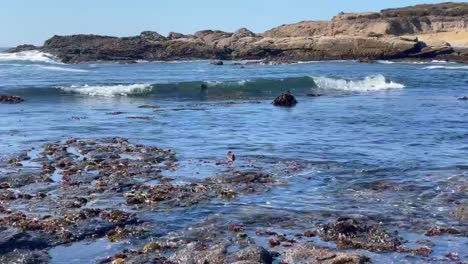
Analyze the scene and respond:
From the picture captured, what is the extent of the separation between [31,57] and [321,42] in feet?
120

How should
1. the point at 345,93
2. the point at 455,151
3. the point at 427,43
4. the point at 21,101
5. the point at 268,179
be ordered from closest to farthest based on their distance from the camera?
the point at 268,179, the point at 455,151, the point at 21,101, the point at 345,93, the point at 427,43

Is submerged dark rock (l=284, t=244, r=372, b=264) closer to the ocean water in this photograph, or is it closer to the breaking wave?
the ocean water

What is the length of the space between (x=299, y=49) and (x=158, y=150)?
60.3 metres

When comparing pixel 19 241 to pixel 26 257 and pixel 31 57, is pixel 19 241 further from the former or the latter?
pixel 31 57

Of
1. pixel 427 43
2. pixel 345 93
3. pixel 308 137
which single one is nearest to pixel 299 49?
pixel 427 43

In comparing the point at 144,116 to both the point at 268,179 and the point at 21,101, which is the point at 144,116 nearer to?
the point at 21,101

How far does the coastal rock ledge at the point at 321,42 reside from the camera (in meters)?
71.4

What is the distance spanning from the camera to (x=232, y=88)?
37.9 metres

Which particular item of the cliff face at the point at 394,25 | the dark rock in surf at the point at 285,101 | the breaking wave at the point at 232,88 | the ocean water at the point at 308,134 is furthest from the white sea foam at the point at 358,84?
the cliff face at the point at 394,25

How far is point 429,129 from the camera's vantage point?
802 inches

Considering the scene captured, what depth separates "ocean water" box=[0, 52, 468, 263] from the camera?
35.9ft

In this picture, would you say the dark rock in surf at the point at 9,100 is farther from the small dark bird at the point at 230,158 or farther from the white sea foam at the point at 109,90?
the small dark bird at the point at 230,158

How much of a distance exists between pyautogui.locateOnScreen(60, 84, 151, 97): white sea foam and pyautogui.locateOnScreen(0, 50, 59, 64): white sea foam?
140 ft

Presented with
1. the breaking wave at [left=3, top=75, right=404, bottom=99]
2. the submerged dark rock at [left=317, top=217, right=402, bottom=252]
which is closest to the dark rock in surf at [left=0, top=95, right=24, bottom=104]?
the breaking wave at [left=3, top=75, right=404, bottom=99]
